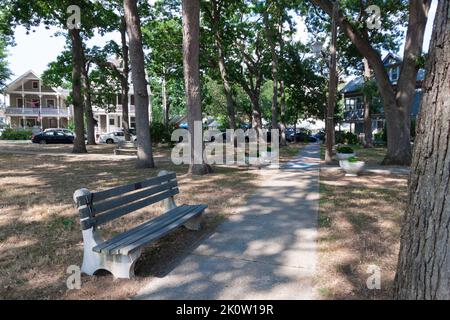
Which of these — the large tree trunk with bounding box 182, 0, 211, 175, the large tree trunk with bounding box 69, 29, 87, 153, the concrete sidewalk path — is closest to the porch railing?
the large tree trunk with bounding box 69, 29, 87, 153

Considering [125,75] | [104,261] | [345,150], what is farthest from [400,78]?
[125,75]

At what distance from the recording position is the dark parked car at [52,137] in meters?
31.8

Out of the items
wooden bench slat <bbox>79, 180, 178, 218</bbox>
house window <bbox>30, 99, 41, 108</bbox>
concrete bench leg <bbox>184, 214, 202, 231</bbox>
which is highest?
house window <bbox>30, 99, 41, 108</bbox>

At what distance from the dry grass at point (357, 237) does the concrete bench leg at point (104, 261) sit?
1.96 meters

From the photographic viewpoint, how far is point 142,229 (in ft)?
14.0

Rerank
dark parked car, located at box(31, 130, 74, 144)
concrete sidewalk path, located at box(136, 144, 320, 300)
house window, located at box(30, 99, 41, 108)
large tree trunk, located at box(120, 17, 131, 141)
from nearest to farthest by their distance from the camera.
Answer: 1. concrete sidewalk path, located at box(136, 144, 320, 300)
2. large tree trunk, located at box(120, 17, 131, 141)
3. dark parked car, located at box(31, 130, 74, 144)
4. house window, located at box(30, 99, 41, 108)

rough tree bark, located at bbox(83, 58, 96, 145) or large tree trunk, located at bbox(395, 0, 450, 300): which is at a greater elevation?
rough tree bark, located at bbox(83, 58, 96, 145)

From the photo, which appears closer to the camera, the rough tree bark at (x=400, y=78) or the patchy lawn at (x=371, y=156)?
the rough tree bark at (x=400, y=78)

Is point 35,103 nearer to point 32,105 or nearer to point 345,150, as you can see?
point 32,105

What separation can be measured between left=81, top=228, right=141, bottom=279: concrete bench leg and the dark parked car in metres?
31.8

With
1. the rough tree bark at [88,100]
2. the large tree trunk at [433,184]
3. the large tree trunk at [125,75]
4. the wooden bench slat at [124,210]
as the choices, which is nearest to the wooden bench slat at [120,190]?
the wooden bench slat at [124,210]

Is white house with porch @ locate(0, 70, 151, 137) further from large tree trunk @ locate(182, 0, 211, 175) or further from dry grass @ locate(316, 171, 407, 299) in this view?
dry grass @ locate(316, 171, 407, 299)

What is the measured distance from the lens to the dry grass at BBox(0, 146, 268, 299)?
361 cm

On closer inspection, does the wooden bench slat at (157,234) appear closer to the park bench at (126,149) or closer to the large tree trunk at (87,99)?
the park bench at (126,149)
